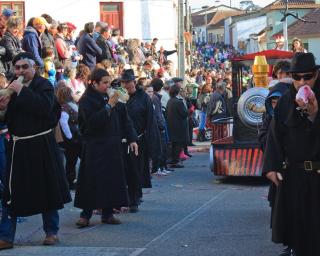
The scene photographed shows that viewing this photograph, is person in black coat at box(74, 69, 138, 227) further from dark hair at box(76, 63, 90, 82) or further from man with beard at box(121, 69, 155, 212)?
dark hair at box(76, 63, 90, 82)

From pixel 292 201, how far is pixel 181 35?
71.6 feet

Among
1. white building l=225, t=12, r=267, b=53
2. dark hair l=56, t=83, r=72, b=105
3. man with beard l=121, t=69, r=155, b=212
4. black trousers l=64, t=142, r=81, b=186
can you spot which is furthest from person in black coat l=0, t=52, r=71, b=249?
white building l=225, t=12, r=267, b=53

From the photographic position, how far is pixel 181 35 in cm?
2856

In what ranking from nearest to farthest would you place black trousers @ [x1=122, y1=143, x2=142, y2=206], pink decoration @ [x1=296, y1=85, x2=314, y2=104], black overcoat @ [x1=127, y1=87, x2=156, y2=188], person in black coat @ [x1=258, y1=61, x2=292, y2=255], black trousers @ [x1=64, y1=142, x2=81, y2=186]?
pink decoration @ [x1=296, y1=85, x2=314, y2=104] → person in black coat @ [x1=258, y1=61, x2=292, y2=255] → black trousers @ [x1=122, y1=143, x2=142, y2=206] → black overcoat @ [x1=127, y1=87, x2=156, y2=188] → black trousers @ [x1=64, y1=142, x2=81, y2=186]

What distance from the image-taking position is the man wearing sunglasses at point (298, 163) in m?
6.91

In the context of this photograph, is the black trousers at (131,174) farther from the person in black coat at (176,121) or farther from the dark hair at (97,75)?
the person in black coat at (176,121)

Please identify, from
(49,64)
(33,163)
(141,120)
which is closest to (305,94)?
(33,163)

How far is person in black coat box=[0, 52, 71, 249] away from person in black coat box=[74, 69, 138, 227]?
4.18 feet

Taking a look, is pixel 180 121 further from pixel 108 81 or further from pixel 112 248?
pixel 112 248

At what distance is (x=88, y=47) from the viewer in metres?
18.4

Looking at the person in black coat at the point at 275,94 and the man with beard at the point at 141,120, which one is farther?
the man with beard at the point at 141,120

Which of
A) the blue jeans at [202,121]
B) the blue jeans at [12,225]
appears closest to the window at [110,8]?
the blue jeans at [202,121]

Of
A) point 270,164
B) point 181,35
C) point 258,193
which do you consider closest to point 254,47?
point 181,35

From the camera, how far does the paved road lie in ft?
28.7
